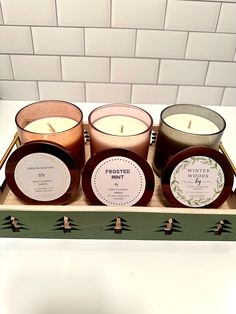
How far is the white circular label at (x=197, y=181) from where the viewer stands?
17.3 inches

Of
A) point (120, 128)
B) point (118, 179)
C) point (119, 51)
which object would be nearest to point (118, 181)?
point (118, 179)

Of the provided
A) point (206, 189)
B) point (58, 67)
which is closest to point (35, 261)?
point (206, 189)

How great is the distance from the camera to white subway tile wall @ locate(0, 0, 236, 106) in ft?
2.25

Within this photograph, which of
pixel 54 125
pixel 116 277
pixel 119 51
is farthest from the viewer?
pixel 119 51

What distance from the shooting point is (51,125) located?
52cm

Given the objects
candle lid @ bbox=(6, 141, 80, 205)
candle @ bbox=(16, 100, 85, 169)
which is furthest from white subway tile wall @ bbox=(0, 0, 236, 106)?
candle lid @ bbox=(6, 141, 80, 205)

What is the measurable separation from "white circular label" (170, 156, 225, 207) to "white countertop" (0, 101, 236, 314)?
0.08 m

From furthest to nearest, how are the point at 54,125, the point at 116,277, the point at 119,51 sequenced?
the point at 119,51, the point at 54,125, the point at 116,277

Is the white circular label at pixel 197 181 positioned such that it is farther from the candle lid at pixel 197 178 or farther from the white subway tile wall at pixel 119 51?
the white subway tile wall at pixel 119 51

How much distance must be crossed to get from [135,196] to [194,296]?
0.17 meters

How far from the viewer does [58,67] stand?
78 cm

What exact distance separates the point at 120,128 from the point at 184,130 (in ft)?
0.39

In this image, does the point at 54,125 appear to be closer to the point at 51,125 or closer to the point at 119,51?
the point at 51,125

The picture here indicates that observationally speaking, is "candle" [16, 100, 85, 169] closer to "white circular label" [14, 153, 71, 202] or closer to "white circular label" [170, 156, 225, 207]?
"white circular label" [14, 153, 71, 202]
